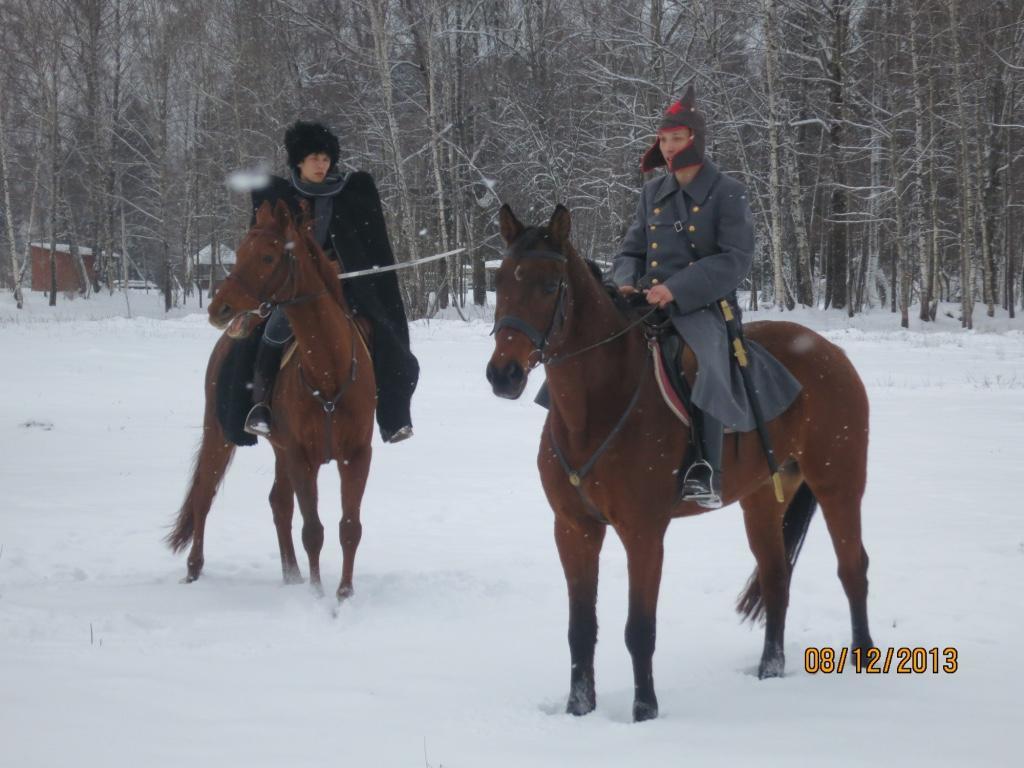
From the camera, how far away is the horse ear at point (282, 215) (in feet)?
20.1

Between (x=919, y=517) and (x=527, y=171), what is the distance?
84.4 ft

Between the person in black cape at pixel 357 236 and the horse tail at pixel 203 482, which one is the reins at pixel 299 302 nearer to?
the person in black cape at pixel 357 236

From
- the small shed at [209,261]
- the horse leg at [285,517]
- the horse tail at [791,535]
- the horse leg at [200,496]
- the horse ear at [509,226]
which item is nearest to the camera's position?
the horse ear at [509,226]

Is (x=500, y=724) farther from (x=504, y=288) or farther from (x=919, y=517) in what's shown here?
(x=919, y=517)

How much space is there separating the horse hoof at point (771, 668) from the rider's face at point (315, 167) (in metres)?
4.73

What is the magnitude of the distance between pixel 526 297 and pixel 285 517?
3.98 metres

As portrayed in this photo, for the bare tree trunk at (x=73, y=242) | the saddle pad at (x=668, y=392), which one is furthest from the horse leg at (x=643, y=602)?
the bare tree trunk at (x=73, y=242)

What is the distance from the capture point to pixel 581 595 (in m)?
4.41

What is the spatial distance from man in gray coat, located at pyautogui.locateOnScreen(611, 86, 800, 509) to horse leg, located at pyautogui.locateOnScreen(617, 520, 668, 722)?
0.33 meters

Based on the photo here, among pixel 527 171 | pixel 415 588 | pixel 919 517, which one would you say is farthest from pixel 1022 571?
pixel 527 171

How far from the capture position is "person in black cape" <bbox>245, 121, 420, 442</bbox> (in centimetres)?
713

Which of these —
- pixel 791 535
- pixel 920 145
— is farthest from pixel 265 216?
pixel 920 145

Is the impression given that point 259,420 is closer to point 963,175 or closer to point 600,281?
point 600,281

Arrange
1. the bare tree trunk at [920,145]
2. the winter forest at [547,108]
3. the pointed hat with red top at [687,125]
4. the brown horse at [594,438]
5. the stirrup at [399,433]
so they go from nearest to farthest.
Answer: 1. the brown horse at [594,438]
2. the pointed hat with red top at [687,125]
3. the stirrup at [399,433]
4. the bare tree trunk at [920,145]
5. the winter forest at [547,108]
